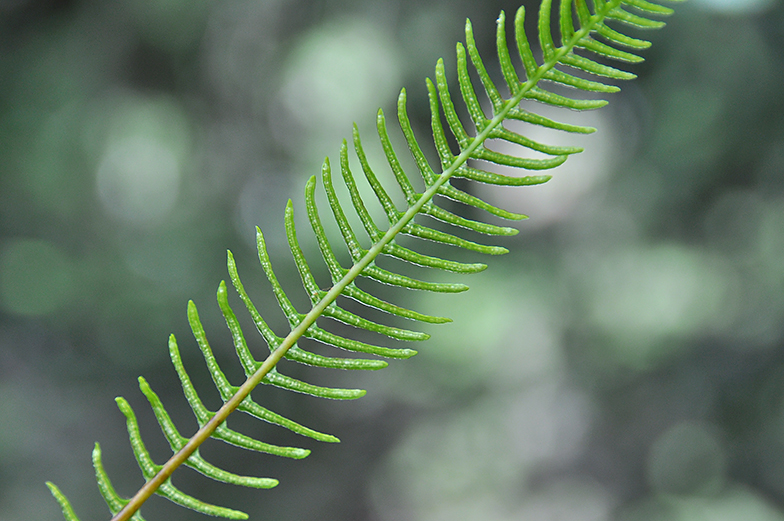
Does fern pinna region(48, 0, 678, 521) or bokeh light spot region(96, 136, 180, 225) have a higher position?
bokeh light spot region(96, 136, 180, 225)

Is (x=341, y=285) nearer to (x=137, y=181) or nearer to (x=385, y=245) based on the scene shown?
(x=385, y=245)

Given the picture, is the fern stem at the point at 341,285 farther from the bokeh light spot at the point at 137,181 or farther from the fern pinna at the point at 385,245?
the bokeh light spot at the point at 137,181

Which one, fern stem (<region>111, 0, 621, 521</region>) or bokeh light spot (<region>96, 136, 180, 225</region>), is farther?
bokeh light spot (<region>96, 136, 180, 225</region>)

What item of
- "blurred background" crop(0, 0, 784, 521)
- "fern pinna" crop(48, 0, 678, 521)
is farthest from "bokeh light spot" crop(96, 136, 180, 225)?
"fern pinna" crop(48, 0, 678, 521)

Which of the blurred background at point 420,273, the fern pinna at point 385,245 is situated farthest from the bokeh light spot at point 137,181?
the fern pinna at point 385,245

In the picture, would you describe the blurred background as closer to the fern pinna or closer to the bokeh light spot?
the bokeh light spot
